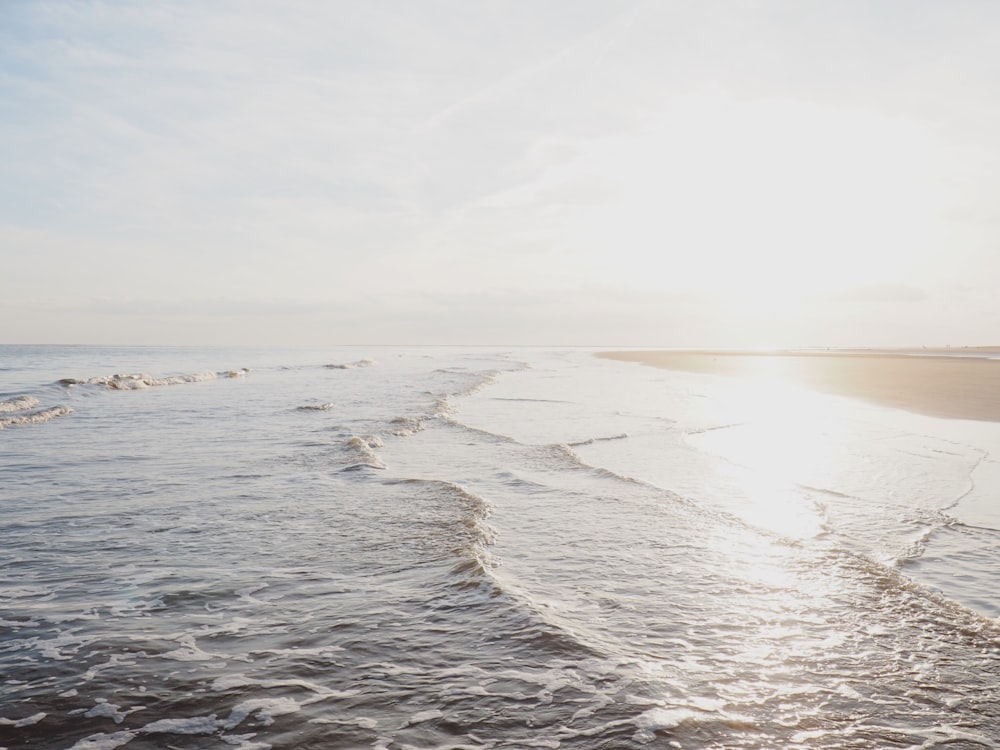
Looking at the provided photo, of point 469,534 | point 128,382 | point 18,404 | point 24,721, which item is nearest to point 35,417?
point 18,404

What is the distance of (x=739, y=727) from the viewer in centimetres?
414

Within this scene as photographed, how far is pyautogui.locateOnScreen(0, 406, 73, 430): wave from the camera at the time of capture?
19.6 metres

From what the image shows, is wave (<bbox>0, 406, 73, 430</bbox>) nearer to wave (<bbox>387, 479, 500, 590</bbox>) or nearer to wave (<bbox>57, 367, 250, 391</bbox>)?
wave (<bbox>57, 367, 250, 391</bbox>)

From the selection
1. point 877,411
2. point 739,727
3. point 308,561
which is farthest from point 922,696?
point 877,411

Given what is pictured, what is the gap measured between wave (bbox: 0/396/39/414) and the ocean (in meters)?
12.4

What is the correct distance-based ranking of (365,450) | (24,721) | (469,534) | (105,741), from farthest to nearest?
(365,450) < (469,534) < (24,721) < (105,741)

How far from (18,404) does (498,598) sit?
83.7 ft

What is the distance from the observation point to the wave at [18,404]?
2329cm

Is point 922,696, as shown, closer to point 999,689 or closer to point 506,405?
point 999,689

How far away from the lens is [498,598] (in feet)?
20.5

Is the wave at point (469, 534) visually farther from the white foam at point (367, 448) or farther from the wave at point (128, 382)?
the wave at point (128, 382)

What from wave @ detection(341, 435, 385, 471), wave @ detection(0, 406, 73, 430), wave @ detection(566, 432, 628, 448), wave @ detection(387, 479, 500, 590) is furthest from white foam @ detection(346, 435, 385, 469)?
wave @ detection(0, 406, 73, 430)

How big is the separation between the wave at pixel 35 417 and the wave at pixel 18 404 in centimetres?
161

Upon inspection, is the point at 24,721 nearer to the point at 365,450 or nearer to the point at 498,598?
the point at 498,598
